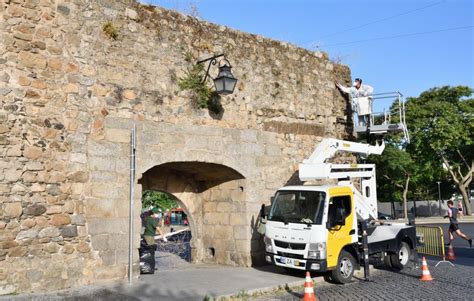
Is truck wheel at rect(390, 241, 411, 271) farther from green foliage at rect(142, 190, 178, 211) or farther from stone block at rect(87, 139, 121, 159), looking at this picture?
green foliage at rect(142, 190, 178, 211)

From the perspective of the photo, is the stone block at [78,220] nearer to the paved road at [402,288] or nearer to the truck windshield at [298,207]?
the paved road at [402,288]

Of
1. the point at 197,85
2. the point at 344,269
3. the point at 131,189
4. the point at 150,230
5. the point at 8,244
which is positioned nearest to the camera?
the point at 8,244

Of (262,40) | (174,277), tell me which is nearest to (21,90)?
(174,277)

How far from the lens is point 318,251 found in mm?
8469

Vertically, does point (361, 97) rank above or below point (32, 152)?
above

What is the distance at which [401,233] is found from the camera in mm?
10281

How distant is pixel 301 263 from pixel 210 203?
11.0ft

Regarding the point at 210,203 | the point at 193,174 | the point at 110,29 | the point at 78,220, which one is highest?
the point at 110,29

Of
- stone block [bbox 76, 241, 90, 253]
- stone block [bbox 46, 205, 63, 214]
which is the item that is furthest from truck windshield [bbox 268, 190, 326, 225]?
stone block [bbox 46, 205, 63, 214]

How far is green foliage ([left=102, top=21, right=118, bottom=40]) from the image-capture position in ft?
27.6

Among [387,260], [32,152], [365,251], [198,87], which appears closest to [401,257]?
[387,260]

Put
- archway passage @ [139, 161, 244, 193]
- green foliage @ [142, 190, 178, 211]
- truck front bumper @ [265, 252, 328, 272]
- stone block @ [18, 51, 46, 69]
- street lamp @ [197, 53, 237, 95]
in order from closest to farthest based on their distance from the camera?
stone block @ [18, 51, 46, 69] < truck front bumper @ [265, 252, 328, 272] < street lamp @ [197, 53, 237, 95] < archway passage @ [139, 161, 244, 193] < green foliage @ [142, 190, 178, 211]

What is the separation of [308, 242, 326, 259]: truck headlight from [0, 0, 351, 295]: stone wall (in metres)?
2.17

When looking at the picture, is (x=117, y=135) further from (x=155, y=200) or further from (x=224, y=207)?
(x=155, y=200)
